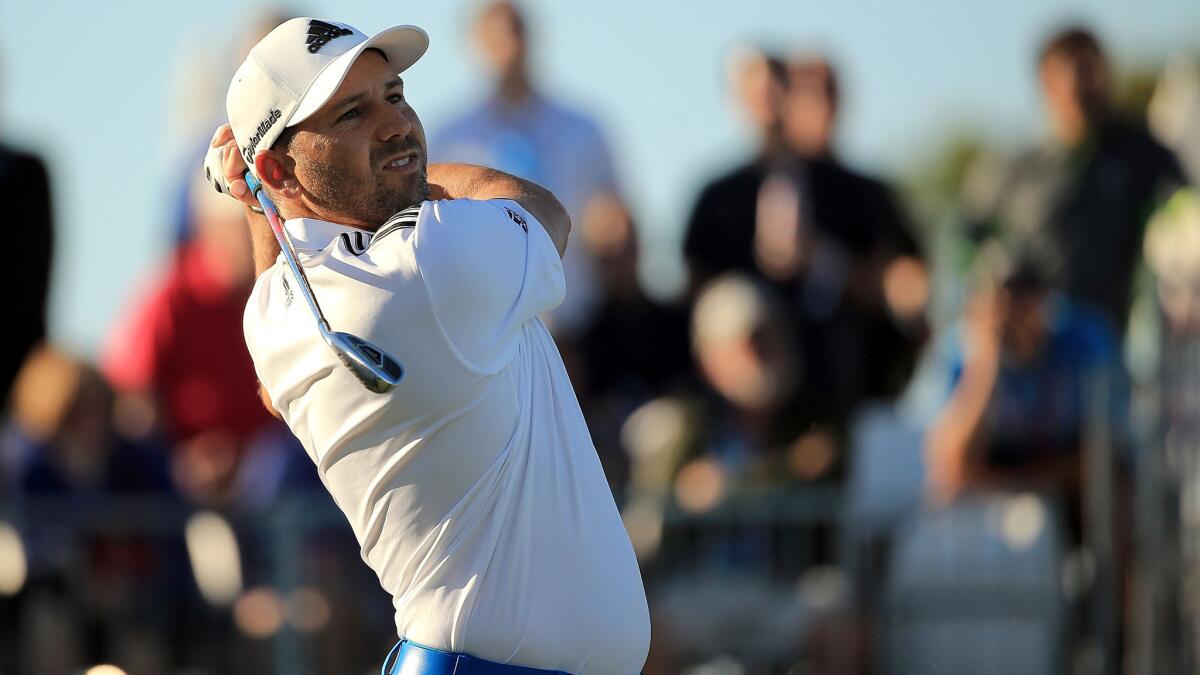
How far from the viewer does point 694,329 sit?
8.64 metres

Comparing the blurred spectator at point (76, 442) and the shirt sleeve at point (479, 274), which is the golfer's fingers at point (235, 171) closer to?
the shirt sleeve at point (479, 274)

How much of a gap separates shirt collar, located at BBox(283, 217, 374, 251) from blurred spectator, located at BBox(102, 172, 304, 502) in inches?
191

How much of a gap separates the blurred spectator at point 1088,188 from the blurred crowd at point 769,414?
1cm

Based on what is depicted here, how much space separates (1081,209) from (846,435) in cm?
172

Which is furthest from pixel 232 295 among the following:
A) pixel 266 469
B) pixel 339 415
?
pixel 339 415

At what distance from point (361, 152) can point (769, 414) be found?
14.4 feet

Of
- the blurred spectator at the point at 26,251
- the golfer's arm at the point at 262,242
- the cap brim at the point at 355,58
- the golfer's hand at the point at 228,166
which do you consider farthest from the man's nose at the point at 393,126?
the blurred spectator at the point at 26,251

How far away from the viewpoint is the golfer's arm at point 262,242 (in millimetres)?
4355

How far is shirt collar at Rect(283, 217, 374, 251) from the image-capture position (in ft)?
12.8

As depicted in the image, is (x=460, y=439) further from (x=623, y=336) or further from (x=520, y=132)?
(x=520, y=132)

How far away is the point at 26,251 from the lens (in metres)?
9.07

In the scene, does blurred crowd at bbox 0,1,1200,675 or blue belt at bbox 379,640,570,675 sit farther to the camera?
blurred crowd at bbox 0,1,1200,675

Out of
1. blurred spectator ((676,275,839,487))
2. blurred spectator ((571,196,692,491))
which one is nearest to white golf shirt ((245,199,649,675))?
blurred spectator ((676,275,839,487))

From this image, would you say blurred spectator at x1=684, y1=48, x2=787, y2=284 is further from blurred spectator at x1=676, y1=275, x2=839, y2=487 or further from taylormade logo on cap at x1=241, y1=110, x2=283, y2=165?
taylormade logo on cap at x1=241, y1=110, x2=283, y2=165
